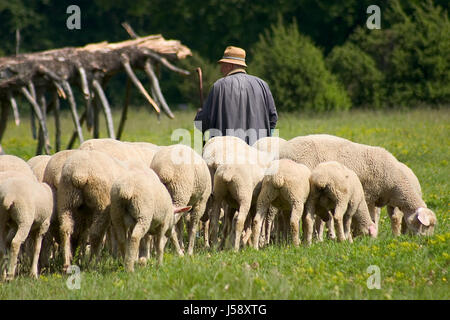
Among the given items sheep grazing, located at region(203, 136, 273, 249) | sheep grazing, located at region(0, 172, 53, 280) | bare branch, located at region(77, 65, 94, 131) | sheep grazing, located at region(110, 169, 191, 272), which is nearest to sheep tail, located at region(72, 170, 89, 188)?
sheep grazing, located at region(0, 172, 53, 280)

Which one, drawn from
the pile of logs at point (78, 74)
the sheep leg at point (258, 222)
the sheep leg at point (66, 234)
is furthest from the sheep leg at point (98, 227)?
the pile of logs at point (78, 74)

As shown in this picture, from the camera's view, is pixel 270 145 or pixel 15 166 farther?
pixel 270 145

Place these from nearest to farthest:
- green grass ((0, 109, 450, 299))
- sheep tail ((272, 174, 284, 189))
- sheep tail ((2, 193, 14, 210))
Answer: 1. green grass ((0, 109, 450, 299))
2. sheep tail ((2, 193, 14, 210))
3. sheep tail ((272, 174, 284, 189))

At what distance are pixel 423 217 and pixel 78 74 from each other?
6.81 metres

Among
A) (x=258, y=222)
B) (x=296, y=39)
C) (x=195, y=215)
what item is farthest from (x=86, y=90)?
(x=296, y=39)

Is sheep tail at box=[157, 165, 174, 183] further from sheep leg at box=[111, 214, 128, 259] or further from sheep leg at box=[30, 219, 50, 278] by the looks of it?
sheep leg at box=[30, 219, 50, 278]

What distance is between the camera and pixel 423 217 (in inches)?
349

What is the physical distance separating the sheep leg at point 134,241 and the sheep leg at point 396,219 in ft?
11.8

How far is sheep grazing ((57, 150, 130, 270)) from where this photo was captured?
745 centimetres

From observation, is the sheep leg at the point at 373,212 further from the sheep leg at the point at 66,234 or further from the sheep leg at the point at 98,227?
the sheep leg at the point at 66,234

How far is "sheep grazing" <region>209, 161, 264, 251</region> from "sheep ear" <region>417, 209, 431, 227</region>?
1.84 meters

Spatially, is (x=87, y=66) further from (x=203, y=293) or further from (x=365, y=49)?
(x=365, y=49)

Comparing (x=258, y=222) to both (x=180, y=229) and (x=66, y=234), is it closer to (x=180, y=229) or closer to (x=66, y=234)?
(x=180, y=229)

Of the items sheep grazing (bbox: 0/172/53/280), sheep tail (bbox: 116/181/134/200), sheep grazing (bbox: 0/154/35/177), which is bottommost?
sheep grazing (bbox: 0/172/53/280)
